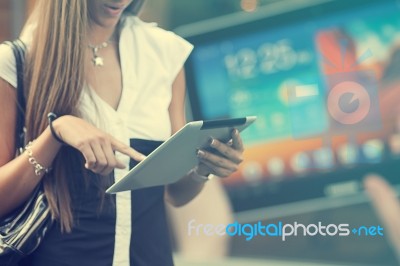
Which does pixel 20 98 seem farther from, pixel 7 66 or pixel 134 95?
pixel 134 95

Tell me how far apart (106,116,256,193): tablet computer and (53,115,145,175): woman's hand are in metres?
0.03

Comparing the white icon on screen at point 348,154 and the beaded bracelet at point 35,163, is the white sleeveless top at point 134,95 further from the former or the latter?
the white icon on screen at point 348,154

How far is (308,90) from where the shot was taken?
5.43 feet

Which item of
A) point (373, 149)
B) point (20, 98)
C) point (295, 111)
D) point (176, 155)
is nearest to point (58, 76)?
point (20, 98)

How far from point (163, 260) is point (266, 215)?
1.40 ft

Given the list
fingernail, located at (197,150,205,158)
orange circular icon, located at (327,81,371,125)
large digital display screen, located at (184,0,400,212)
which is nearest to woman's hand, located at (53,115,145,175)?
fingernail, located at (197,150,205,158)

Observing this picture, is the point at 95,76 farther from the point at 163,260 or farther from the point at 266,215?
the point at 266,215

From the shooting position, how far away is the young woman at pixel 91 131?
3.99 ft

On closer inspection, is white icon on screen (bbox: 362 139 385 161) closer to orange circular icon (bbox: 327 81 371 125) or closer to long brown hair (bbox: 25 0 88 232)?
orange circular icon (bbox: 327 81 371 125)

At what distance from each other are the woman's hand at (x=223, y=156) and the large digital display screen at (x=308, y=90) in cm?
43

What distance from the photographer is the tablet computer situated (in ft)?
3.67

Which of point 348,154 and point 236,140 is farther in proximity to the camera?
point 348,154

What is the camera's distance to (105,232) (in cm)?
126

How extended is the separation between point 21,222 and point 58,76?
11.3 inches
